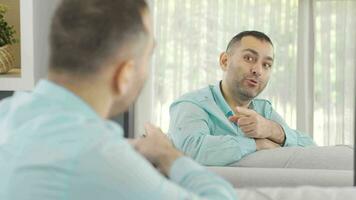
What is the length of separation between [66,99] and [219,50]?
528 mm

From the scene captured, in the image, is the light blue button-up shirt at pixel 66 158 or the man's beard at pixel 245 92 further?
the man's beard at pixel 245 92

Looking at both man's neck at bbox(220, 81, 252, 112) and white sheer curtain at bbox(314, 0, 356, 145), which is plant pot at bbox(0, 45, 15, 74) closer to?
man's neck at bbox(220, 81, 252, 112)

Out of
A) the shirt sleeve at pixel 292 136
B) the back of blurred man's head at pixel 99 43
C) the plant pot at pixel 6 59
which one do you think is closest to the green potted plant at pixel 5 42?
the plant pot at pixel 6 59

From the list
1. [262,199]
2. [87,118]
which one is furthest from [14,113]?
[262,199]

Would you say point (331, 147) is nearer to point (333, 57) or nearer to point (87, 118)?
point (333, 57)

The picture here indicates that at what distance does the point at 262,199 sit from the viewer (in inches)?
35.4

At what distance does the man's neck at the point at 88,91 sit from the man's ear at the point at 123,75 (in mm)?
13

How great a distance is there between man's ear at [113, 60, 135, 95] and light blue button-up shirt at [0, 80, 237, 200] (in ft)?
0.12

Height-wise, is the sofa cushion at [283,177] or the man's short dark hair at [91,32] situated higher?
the man's short dark hair at [91,32]

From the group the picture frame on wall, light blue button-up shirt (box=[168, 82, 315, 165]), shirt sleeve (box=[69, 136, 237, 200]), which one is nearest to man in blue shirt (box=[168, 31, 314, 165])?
light blue button-up shirt (box=[168, 82, 315, 165])

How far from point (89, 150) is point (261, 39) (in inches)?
24.1

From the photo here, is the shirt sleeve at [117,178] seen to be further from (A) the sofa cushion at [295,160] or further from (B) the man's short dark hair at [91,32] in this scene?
(A) the sofa cushion at [295,160]

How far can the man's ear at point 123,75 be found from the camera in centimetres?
53

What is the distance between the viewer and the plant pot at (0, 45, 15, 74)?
129cm
